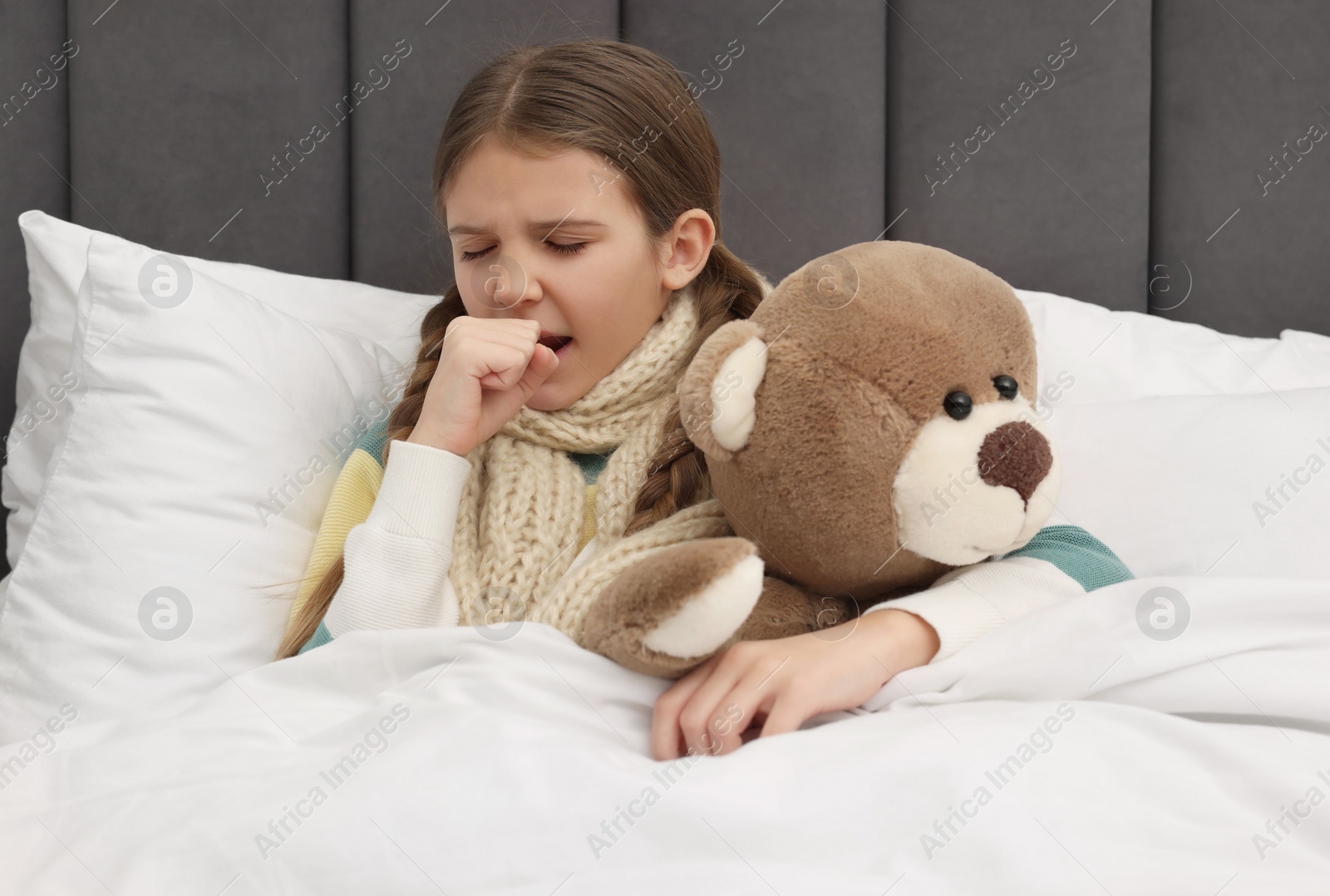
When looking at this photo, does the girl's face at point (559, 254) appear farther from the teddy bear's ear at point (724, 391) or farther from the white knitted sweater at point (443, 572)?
the teddy bear's ear at point (724, 391)

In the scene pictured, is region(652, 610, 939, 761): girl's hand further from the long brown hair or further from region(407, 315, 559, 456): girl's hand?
region(407, 315, 559, 456): girl's hand

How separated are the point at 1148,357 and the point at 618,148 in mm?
659

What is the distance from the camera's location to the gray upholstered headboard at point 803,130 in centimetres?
118

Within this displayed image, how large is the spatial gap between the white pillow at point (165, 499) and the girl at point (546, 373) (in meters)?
0.05

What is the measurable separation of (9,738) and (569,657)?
0.49 meters

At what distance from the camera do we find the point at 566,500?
0.86 metres

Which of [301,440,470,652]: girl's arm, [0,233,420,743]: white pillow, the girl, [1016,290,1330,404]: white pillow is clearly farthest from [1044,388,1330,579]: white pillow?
[0,233,420,743]: white pillow

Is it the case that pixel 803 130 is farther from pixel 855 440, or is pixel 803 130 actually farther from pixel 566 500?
pixel 855 440

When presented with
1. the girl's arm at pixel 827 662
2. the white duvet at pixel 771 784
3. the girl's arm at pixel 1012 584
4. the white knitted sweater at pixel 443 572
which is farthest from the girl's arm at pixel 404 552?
the girl's arm at pixel 1012 584

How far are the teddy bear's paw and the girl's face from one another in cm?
37

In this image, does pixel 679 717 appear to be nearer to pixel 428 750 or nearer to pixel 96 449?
pixel 428 750

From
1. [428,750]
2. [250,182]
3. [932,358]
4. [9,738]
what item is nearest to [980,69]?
[932,358]

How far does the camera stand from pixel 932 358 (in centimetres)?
59

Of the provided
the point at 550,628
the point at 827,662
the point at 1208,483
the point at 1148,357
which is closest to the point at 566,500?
the point at 550,628
